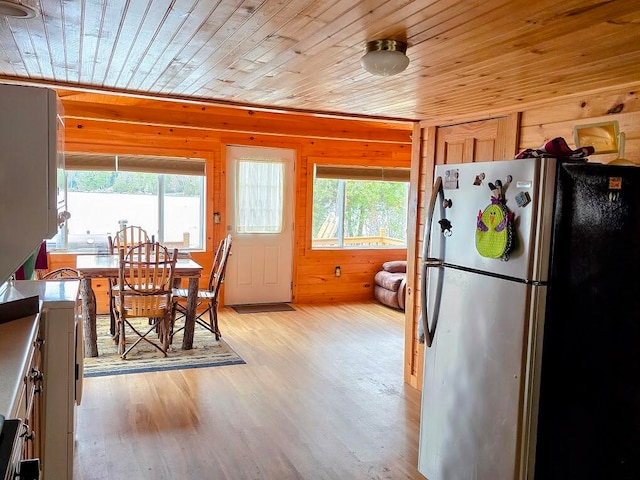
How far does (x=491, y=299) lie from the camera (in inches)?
88.8

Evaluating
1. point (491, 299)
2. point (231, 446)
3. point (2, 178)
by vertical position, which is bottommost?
point (231, 446)

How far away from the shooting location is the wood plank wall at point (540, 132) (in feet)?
8.29

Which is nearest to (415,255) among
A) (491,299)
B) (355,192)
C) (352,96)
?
(352,96)

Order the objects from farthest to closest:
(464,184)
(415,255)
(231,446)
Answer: (415,255), (231,446), (464,184)

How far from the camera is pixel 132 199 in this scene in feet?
20.5

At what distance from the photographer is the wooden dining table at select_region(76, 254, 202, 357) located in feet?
14.6

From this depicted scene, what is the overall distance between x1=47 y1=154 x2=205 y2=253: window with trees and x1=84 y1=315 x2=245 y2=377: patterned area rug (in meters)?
1.41

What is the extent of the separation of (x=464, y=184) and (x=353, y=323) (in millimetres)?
3798

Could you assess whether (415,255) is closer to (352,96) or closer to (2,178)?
(352,96)

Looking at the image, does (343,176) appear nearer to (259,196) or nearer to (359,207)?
(359,207)

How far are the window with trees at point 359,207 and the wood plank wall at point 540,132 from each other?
313 centimetres

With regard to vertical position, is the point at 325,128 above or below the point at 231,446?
above

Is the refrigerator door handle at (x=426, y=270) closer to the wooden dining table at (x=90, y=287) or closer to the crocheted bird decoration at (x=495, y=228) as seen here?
the crocheted bird decoration at (x=495, y=228)

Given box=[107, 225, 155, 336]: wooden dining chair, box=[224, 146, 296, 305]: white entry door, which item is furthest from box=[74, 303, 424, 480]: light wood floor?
box=[224, 146, 296, 305]: white entry door
